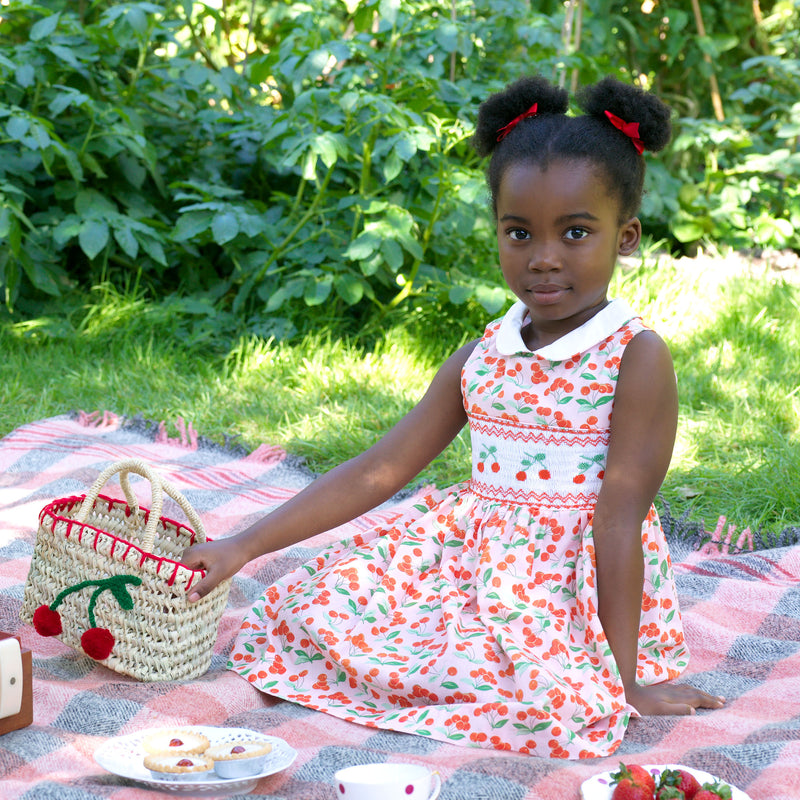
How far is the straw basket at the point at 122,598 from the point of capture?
1731 millimetres

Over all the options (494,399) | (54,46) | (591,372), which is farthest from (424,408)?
(54,46)

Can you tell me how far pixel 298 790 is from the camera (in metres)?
1.45

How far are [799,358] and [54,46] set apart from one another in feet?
8.95

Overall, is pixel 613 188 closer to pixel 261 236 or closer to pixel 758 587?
pixel 758 587

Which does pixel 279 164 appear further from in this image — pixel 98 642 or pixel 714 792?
pixel 714 792

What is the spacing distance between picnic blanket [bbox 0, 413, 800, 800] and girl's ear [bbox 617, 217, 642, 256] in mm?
758

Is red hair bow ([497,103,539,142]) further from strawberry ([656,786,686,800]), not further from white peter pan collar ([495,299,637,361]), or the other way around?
strawberry ([656,786,686,800])

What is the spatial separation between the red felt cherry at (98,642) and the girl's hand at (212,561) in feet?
0.53

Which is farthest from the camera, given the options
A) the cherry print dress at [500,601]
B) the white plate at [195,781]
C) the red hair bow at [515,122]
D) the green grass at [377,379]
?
the green grass at [377,379]

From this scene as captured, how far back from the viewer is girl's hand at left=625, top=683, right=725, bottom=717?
1.71 m

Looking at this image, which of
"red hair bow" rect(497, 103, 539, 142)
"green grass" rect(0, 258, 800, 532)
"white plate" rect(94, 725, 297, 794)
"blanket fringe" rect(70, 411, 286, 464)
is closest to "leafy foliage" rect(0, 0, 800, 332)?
"green grass" rect(0, 258, 800, 532)

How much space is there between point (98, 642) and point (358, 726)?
0.44 metres

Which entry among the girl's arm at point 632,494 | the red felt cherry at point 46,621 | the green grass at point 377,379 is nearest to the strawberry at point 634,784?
the girl's arm at point 632,494

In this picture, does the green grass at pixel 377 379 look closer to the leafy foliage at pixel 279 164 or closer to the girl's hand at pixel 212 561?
the leafy foliage at pixel 279 164
